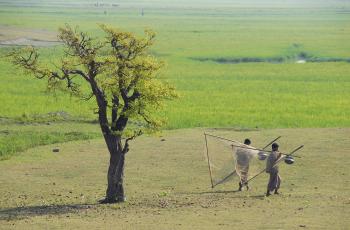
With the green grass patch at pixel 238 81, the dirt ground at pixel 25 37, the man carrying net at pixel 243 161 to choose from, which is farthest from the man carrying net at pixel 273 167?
the dirt ground at pixel 25 37

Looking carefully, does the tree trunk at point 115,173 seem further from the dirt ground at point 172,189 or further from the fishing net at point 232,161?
the fishing net at point 232,161

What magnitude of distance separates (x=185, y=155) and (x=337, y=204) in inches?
365

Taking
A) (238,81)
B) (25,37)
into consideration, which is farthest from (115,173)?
(25,37)

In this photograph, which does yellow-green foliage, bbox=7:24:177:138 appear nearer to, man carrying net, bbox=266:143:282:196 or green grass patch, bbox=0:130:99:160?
man carrying net, bbox=266:143:282:196

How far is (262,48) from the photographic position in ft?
270

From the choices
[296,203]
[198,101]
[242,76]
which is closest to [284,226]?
[296,203]

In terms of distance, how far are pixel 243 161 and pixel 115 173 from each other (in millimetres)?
Result: 3620

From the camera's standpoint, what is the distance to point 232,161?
23.4 metres

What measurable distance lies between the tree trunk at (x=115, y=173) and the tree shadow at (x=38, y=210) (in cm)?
78

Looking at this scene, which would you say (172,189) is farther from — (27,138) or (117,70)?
(27,138)

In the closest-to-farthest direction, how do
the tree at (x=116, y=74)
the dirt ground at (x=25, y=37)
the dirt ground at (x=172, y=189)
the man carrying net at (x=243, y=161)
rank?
the dirt ground at (x=172, y=189), the tree at (x=116, y=74), the man carrying net at (x=243, y=161), the dirt ground at (x=25, y=37)

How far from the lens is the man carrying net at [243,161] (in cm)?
2288

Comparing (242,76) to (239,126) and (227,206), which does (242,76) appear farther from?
(227,206)

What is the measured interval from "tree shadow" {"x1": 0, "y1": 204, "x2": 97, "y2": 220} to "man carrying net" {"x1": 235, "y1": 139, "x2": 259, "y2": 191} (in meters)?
4.32
